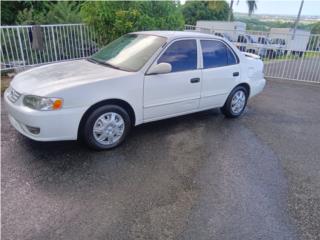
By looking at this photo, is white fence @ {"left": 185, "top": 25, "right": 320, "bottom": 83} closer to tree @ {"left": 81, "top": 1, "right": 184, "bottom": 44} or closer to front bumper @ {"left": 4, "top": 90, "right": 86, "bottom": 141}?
tree @ {"left": 81, "top": 1, "right": 184, "bottom": 44}

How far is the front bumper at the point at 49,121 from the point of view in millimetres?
3084

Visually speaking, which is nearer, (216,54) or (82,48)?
(216,54)

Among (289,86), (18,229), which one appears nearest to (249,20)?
(289,86)

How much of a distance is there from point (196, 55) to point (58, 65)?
2241 mm

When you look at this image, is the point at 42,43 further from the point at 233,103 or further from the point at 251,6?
the point at 251,6

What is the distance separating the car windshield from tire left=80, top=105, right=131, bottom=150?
27.1 inches

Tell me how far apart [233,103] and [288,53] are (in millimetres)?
6257

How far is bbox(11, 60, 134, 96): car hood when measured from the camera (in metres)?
3.21

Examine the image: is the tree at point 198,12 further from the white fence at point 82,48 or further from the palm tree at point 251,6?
the white fence at point 82,48

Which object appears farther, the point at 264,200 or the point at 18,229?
the point at 264,200

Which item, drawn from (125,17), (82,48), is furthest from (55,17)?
(125,17)

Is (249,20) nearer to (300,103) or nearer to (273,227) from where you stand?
(300,103)

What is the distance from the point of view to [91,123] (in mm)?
3426

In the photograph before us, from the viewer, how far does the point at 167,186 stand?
305cm
